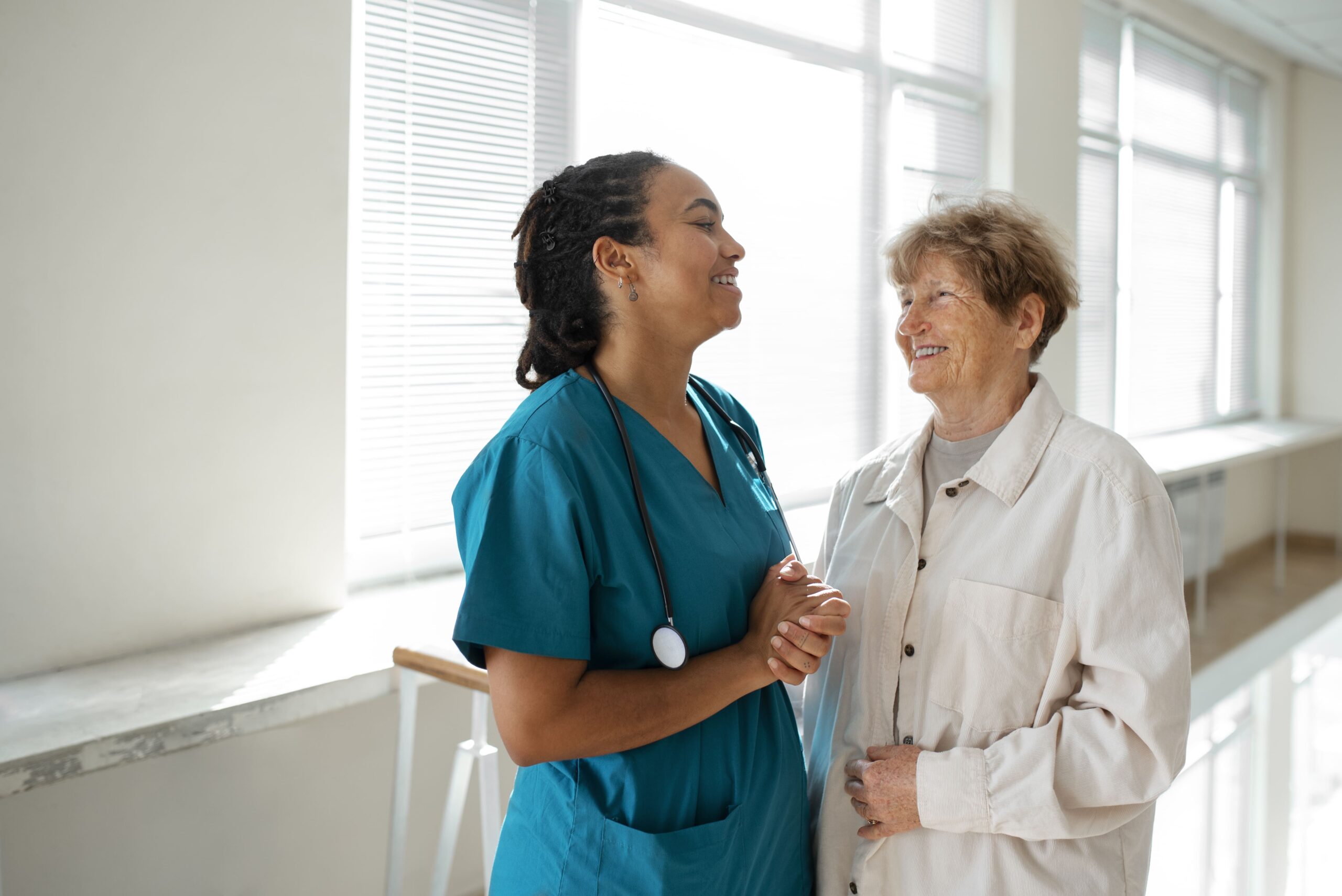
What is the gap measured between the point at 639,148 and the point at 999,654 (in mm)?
2501

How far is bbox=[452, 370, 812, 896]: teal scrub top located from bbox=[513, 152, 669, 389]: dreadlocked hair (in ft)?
0.26

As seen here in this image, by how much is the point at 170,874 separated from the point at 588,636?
1496 millimetres

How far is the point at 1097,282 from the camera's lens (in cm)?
573

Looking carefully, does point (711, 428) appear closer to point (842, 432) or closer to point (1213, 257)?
point (842, 432)

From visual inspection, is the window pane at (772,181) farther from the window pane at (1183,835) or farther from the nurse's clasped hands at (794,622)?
the nurse's clasped hands at (794,622)

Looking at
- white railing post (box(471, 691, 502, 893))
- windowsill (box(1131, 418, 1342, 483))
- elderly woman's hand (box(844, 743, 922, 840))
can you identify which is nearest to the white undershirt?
elderly woman's hand (box(844, 743, 922, 840))

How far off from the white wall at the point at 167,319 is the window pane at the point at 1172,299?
17.3 feet

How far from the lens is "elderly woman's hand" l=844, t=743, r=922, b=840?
1280 millimetres

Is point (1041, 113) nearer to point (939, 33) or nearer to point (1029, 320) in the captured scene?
point (939, 33)

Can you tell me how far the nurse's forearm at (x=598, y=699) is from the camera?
3.50 feet

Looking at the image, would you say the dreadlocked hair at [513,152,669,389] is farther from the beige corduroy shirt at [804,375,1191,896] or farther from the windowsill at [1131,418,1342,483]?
the windowsill at [1131,418,1342,483]

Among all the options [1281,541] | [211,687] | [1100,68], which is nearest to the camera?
[211,687]

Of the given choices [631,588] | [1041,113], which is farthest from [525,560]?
[1041,113]

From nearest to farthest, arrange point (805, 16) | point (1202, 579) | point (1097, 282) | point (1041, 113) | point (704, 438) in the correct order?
point (704, 438), point (805, 16), point (1041, 113), point (1202, 579), point (1097, 282)
